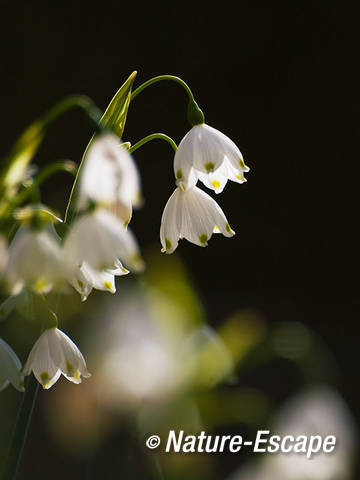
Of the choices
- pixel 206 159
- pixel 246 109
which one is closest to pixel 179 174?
pixel 206 159

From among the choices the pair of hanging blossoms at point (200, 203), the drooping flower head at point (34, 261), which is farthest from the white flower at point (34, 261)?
the pair of hanging blossoms at point (200, 203)

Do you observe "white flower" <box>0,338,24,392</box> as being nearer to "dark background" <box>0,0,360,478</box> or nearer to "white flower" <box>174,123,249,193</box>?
"white flower" <box>174,123,249,193</box>

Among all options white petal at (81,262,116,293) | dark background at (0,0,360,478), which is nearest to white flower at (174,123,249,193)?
white petal at (81,262,116,293)

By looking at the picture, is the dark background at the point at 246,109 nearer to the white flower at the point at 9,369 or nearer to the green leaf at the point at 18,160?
the white flower at the point at 9,369

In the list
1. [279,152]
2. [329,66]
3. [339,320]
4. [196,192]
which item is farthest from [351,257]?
[196,192]

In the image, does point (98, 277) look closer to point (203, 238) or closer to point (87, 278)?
point (87, 278)

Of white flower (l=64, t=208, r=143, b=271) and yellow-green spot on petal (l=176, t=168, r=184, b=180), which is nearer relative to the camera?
white flower (l=64, t=208, r=143, b=271)
